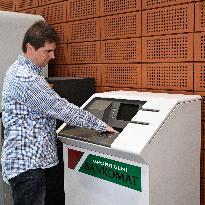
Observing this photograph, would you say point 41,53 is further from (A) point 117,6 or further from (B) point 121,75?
(A) point 117,6

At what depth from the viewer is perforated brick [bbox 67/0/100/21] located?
342 centimetres

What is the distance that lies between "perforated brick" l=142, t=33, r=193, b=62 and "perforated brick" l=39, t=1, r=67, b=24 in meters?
1.23

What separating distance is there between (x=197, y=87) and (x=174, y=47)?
0.39m

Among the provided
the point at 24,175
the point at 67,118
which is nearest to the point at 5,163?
the point at 24,175

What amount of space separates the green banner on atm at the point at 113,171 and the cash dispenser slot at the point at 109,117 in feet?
0.49

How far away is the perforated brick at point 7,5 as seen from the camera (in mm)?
4517

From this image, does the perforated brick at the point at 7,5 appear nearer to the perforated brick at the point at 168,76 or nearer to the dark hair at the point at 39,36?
the perforated brick at the point at 168,76

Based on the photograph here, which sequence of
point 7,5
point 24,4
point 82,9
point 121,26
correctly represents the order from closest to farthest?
point 121,26 → point 82,9 → point 24,4 → point 7,5

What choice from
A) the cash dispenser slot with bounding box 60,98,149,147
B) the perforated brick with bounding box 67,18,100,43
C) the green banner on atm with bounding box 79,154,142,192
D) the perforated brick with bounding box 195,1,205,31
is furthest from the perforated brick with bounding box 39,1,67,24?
the green banner on atm with bounding box 79,154,142,192

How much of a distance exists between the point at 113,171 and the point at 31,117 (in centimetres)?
66

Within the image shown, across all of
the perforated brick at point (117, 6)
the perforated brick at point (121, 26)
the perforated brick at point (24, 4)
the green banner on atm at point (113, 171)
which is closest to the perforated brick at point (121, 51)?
the perforated brick at point (121, 26)

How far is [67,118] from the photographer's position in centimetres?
221

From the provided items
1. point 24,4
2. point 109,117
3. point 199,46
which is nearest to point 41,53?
point 109,117

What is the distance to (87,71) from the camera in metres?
3.57
